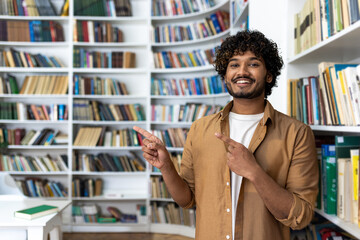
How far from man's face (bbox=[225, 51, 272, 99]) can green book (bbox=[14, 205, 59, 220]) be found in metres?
1.42

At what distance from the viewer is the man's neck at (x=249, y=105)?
1.34m

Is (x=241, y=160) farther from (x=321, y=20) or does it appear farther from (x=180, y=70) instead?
(x=180, y=70)

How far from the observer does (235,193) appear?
1.29 metres

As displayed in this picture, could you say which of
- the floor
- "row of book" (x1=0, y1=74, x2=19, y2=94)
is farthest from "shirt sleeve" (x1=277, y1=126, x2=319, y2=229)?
"row of book" (x1=0, y1=74, x2=19, y2=94)

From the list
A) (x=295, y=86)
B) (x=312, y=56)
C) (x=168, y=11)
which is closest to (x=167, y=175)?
(x=295, y=86)

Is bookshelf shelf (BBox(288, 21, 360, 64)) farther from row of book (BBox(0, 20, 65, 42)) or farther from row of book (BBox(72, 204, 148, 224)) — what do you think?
row of book (BBox(0, 20, 65, 42))

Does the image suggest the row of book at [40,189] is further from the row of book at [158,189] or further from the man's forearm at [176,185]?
the man's forearm at [176,185]

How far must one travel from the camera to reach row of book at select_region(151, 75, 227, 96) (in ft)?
12.7

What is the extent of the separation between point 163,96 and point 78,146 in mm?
1151

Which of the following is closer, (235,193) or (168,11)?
(235,193)

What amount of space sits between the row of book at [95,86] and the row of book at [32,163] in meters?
0.82

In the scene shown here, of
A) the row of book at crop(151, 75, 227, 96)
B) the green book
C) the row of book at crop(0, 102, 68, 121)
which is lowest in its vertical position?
the green book

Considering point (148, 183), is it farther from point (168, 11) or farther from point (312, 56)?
point (312, 56)

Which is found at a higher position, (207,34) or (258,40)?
(207,34)
